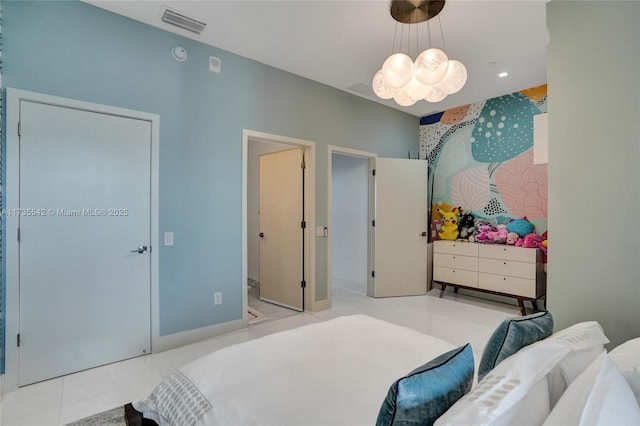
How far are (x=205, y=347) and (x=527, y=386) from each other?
2670 mm

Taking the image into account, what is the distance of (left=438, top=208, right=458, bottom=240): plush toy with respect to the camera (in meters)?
4.47

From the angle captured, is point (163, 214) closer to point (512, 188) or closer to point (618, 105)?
point (618, 105)

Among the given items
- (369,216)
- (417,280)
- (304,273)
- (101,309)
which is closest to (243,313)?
(304,273)

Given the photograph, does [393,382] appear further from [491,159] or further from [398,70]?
[491,159]

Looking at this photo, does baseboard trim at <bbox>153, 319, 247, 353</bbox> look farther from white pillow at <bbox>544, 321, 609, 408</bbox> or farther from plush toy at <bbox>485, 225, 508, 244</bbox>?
plush toy at <bbox>485, 225, 508, 244</bbox>

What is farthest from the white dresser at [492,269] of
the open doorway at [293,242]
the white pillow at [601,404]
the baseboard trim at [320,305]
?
the white pillow at [601,404]

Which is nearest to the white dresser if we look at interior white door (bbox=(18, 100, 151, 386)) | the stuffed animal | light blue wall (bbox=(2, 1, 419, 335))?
the stuffed animal

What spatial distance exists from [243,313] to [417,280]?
8.84ft

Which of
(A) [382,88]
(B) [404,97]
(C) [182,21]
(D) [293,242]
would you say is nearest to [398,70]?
(A) [382,88]

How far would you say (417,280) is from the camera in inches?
180

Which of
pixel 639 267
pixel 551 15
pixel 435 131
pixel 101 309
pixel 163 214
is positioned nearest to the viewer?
pixel 639 267

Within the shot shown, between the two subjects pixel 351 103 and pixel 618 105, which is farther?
pixel 351 103

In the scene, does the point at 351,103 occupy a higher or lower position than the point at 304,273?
higher

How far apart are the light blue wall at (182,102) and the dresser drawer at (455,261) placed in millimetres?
2606
